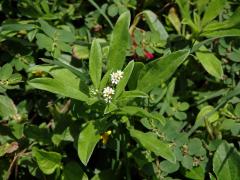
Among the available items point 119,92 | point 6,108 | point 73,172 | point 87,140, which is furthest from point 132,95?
point 6,108

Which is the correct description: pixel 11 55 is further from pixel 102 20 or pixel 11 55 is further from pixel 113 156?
pixel 113 156

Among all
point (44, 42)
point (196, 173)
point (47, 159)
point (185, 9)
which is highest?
point (185, 9)

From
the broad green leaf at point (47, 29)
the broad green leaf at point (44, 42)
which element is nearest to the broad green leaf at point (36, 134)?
the broad green leaf at point (44, 42)

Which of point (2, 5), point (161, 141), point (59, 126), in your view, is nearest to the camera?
point (161, 141)

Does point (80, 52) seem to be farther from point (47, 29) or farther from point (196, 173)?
point (196, 173)

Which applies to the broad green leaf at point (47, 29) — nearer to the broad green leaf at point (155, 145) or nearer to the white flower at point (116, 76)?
the white flower at point (116, 76)

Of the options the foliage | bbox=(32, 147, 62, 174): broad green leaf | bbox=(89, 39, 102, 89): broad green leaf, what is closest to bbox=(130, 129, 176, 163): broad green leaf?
the foliage

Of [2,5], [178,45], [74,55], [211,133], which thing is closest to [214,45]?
[178,45]
